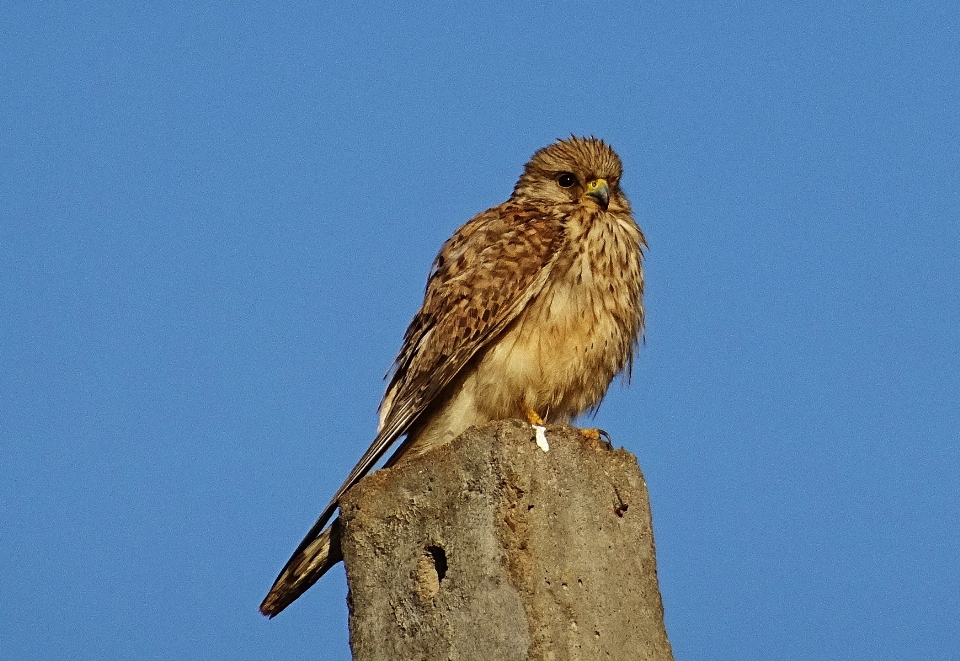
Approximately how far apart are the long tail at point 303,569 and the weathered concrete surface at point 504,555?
0.78 ft

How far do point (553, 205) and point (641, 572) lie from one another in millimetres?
1927

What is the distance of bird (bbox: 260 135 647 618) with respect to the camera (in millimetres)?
5180

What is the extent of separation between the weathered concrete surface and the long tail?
0.24 m

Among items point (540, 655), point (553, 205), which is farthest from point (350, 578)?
point (553, 205)

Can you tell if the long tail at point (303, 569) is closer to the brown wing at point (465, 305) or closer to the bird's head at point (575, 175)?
the brown wing at point (465, 305)

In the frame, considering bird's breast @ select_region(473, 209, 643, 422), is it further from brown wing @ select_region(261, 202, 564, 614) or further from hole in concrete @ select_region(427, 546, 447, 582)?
hole in concrete @ select_region(427, 546, 447, 582)

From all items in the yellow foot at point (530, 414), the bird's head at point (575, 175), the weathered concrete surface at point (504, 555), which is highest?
the bird's head at point (575, 175)

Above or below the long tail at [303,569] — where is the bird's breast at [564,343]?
above

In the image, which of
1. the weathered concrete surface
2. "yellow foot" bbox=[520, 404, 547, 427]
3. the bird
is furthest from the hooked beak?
the weathered concrete surface

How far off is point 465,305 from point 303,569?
4.00 ft

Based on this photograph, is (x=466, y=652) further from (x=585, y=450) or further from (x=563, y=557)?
(x=585, y=450)

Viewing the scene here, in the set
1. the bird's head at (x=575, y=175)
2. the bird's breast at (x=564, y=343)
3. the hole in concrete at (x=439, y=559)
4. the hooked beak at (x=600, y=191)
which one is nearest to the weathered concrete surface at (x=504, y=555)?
the hole in concrete at (x=439, y=559)

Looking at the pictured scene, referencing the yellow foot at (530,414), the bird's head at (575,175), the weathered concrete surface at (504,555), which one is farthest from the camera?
the bird's head at (575,175)

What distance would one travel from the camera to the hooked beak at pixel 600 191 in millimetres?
5789
